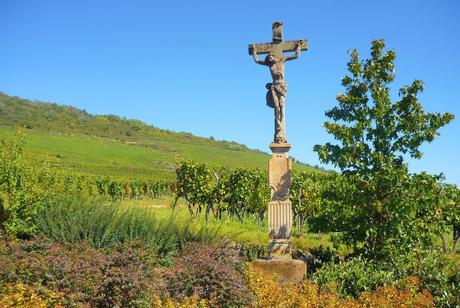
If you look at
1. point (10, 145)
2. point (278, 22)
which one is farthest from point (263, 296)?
point (10, 145)

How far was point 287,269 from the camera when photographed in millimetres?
Result: 7832

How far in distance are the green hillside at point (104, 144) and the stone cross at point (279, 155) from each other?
33.7m

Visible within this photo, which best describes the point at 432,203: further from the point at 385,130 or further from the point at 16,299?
the point at 16,299

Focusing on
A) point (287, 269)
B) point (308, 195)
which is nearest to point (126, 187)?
point (308, 195)

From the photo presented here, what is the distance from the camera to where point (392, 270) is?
24.5 ft

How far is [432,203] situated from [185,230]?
5.26m

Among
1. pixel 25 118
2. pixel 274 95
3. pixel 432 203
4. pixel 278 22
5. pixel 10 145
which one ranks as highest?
pixel 25 118

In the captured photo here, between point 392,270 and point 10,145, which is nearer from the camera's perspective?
point 392,270

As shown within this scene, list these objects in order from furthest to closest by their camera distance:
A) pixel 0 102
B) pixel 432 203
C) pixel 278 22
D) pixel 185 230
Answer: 1. pixel 0 102
2. pixel 185 230
3. pixel 278 22
4. pixel 432 203

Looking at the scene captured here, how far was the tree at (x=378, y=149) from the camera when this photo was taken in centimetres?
854

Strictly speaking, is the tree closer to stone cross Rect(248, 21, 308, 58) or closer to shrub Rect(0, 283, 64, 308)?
stone cross Rect(248, 21, 308, 58)

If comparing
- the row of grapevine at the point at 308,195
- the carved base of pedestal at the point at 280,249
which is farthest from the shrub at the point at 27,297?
the row of grapevine at the point at 308,195

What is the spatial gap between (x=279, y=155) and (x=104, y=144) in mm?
77798

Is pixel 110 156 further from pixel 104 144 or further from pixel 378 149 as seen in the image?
pixel 378 149
